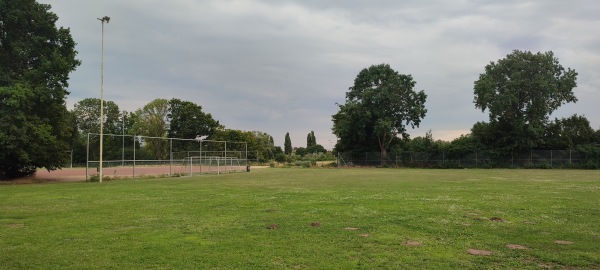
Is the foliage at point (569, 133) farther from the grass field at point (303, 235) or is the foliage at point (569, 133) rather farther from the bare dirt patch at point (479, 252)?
the bare dirt patch at point (479, 252)

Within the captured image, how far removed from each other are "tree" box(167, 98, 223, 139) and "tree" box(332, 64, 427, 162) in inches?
1326

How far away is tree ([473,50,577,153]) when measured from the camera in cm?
5209

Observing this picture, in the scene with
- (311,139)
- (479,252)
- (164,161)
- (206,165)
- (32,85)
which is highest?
(311,139)

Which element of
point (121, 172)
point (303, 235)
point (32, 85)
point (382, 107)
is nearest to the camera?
point (303, 235)

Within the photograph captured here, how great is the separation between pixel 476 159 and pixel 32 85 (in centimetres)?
5111

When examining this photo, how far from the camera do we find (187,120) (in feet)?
273

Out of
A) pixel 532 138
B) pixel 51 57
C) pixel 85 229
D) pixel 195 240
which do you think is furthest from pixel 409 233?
pixel 532 138

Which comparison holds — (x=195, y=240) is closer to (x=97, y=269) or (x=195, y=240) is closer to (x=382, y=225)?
(x=97, y=269)

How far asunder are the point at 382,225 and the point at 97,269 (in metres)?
5.71

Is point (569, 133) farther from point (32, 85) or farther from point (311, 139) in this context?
point (311, 139)

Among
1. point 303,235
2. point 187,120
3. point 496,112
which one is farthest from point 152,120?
point 303,235

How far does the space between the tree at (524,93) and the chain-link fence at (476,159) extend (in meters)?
1.65

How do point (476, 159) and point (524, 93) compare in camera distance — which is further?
point (476, 159)

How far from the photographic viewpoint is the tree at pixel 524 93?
2051 inches
